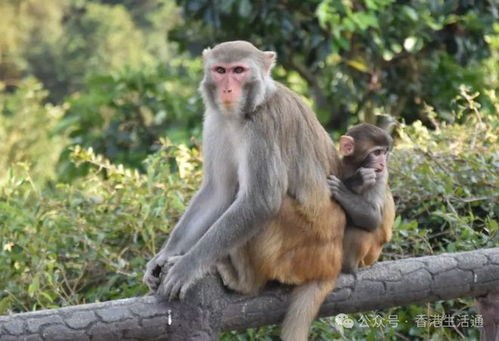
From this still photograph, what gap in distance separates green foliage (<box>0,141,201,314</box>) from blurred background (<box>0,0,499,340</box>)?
12mm

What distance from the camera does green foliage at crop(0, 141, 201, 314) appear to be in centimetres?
559

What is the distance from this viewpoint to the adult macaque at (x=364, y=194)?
443 centimetres

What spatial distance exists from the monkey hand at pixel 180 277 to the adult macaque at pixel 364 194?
74 cm

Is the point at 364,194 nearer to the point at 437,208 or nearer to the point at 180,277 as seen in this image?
the point at 180,277

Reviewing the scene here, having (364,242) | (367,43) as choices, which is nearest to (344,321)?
(364,242)

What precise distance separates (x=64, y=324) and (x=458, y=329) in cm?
261

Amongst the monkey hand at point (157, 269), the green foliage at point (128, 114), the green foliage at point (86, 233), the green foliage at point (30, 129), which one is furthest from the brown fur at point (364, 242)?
the green foliage at point (30, 129)

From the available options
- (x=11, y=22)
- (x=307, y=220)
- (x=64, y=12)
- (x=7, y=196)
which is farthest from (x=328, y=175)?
(x=64, y=12)

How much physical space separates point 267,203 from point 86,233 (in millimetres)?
1963

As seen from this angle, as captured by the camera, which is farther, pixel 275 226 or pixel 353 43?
pixel 353 43

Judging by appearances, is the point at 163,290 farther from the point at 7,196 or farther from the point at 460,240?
the point at 7,196

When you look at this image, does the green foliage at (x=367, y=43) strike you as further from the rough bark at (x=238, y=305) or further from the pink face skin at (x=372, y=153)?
the rough bark at (x=238, y=305)

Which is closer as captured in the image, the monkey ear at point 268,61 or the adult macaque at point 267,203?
the adult macaque at point 267,203

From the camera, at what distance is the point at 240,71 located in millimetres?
4387
